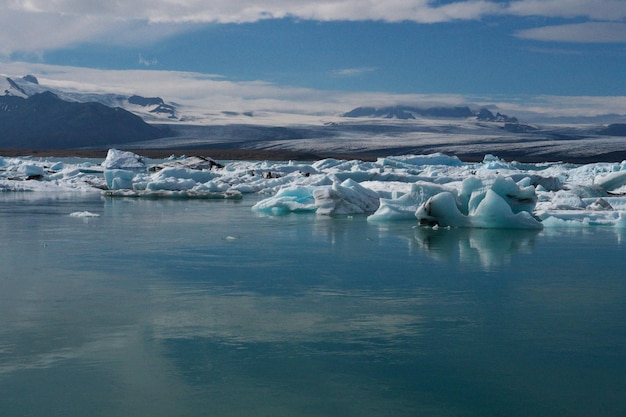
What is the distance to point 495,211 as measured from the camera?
31.6 ft

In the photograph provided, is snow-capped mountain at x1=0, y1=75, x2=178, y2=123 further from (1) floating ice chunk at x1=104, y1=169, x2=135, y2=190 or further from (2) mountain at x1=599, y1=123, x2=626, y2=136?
(1) floating ice chunk at x1=104, y1=169, x2=135, y2=190

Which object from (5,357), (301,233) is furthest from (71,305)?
(301,233)

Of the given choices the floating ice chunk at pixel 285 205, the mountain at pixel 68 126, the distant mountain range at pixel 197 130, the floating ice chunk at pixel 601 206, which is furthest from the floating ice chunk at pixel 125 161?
the mountain at pixel 68 126

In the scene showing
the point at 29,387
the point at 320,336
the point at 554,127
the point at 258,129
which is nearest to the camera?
the point at 29,387

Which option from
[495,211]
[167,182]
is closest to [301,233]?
[495,211]

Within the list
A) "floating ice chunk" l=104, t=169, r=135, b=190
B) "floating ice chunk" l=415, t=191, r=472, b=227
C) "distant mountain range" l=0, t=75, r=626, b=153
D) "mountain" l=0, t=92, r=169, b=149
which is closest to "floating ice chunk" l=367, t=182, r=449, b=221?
"floating ice chunk" l=415, t=191, r=472, b=227

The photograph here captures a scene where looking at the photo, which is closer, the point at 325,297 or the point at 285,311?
the point at 285,311

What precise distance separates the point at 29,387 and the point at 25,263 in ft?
11.6

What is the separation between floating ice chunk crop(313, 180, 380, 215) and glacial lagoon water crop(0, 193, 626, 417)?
3499mm

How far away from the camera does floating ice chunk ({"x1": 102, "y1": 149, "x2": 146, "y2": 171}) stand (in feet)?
103

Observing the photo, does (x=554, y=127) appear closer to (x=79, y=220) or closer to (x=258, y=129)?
(x=258, y=129)

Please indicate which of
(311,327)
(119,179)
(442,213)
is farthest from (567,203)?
(119,179)

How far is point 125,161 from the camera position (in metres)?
31.5

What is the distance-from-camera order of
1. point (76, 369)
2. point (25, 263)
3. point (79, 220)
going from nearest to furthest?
point (76, 369) → point (25, 263) → point (79, 220)
